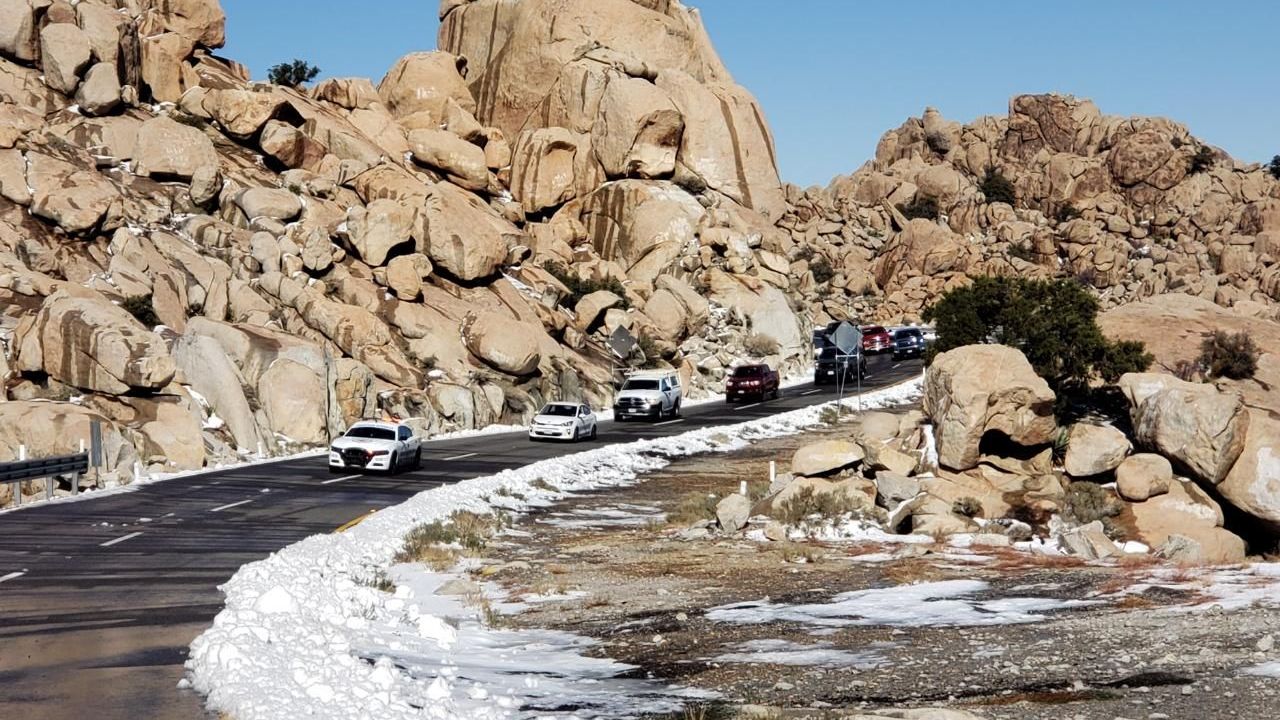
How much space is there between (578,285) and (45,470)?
1768 inches

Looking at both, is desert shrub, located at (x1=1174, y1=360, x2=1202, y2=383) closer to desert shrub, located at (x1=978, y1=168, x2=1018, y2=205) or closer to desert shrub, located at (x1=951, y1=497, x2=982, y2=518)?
desert shrub, located at (x1=951, y1=497, x2=982, y2=518)

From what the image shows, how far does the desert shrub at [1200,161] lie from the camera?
12150cm

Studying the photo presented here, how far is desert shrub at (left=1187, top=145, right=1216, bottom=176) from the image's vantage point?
122 meters

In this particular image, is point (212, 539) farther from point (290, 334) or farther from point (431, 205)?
point (431, 205)

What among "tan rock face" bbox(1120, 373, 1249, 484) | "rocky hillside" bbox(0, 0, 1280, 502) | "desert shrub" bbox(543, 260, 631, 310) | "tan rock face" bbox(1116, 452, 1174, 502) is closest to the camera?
"tan rock face" bbox(1120, 373, 1249, 484)

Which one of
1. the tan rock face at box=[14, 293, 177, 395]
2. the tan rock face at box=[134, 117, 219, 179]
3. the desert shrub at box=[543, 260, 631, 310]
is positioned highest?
the tan rock face at box=[134, 117, 219, 179]

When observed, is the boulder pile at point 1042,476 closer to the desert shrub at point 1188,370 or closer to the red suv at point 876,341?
the desert shrub at point 1188,370

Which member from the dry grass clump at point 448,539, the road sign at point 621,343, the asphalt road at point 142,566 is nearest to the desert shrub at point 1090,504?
the dry grass clump at point 448,539

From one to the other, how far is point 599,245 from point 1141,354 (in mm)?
52346

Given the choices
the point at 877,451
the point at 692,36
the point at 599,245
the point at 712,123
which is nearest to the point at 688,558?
the point at 877,451

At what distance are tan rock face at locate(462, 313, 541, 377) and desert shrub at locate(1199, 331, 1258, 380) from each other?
3114cm

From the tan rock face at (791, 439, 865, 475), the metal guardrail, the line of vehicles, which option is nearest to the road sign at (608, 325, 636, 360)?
the line of vehicles

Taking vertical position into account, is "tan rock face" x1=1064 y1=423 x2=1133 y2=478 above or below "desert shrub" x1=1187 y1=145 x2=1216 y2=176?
below

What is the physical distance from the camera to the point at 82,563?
58.8ft
